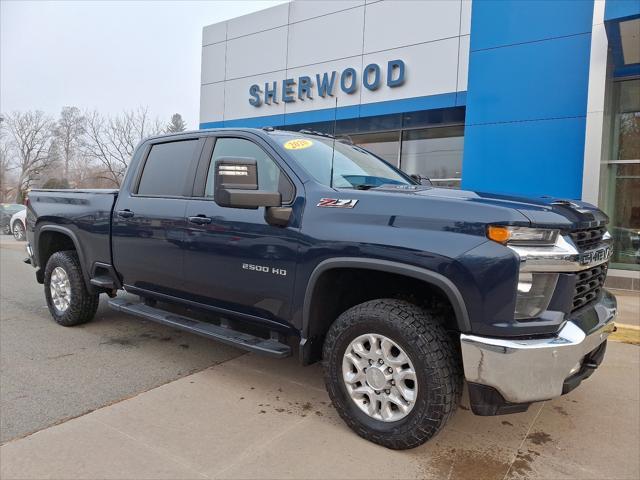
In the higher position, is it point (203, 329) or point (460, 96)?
point (460, 96)

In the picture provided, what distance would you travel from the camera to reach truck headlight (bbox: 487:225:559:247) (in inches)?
98.2

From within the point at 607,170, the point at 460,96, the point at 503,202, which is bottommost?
the point at 503,202

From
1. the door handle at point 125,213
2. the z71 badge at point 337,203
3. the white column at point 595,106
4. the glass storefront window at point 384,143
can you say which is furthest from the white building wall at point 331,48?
the z71 badge at point 337,203

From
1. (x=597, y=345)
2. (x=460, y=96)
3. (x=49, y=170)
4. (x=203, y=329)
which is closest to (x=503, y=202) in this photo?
(x=597, y=345)

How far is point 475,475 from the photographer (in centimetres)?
268

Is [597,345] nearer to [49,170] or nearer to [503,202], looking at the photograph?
[503,202]

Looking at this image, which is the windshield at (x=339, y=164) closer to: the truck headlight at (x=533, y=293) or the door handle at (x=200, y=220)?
the door handle at (x=200, y=220)

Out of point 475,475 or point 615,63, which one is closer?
point 475,475

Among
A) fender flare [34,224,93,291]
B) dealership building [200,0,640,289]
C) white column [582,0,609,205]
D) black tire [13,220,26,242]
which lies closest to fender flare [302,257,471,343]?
fender flare [34,224,93,291]

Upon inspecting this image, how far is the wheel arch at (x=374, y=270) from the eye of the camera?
8.50ft

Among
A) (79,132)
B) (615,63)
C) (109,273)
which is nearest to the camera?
(109,273)

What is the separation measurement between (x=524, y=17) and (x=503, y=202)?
8407mm

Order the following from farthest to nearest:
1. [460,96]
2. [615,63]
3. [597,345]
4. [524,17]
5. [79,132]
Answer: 1. [79,132]
2. [460,96]
3. [524,17]
4. [615,63]
5. [597,345]

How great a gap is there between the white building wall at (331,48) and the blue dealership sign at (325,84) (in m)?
0.11
